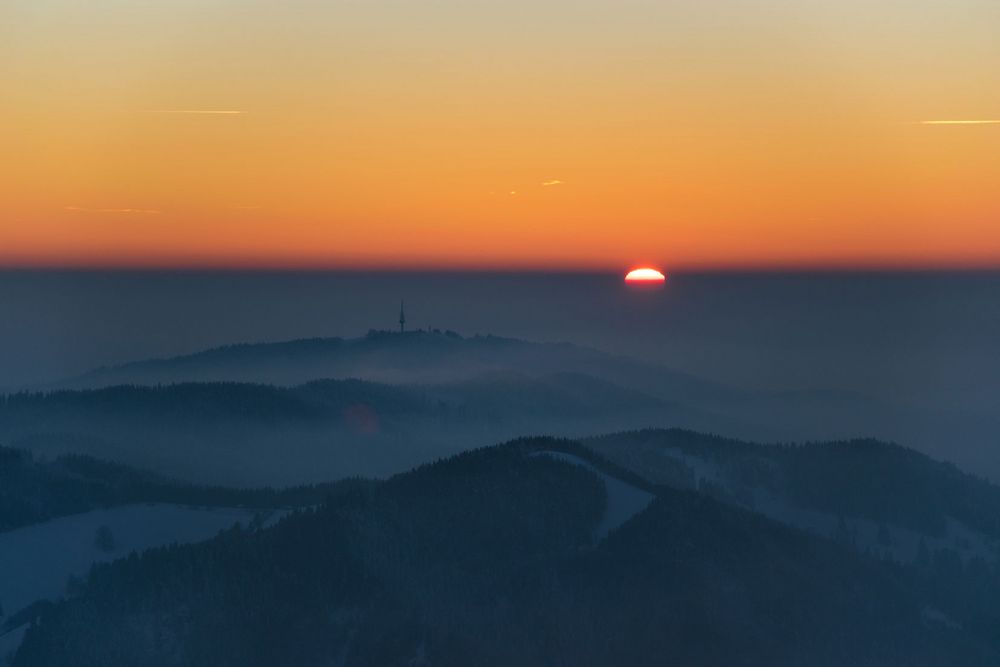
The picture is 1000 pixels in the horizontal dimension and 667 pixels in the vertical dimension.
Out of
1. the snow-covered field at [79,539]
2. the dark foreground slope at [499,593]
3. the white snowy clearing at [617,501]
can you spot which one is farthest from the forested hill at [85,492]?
the white snowy clearing at [617,501]

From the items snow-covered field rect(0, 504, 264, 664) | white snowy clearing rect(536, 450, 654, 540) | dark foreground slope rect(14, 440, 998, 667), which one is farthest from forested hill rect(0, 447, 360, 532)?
white snowy clearing rect(536, 450, 654, 540)

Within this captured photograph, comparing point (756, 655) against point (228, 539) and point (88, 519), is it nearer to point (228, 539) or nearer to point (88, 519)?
point (228, 539)

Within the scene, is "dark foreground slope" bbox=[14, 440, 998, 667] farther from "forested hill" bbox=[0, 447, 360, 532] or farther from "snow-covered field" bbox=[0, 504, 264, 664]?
"forested hill" bbox=[0, 447, 360, 532]

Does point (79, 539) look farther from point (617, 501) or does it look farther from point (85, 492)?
point (617, 501)

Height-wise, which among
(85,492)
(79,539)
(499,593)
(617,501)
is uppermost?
(617,501)

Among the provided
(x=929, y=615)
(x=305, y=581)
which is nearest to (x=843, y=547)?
(x=929, y=615)

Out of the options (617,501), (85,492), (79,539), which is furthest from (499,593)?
(85,492)

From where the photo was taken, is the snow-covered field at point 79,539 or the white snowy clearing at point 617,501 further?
the white snowy clearing at point 617,501

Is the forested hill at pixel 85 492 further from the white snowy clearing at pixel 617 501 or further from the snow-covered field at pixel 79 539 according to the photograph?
the white snowy clearing at pixel 617 501
